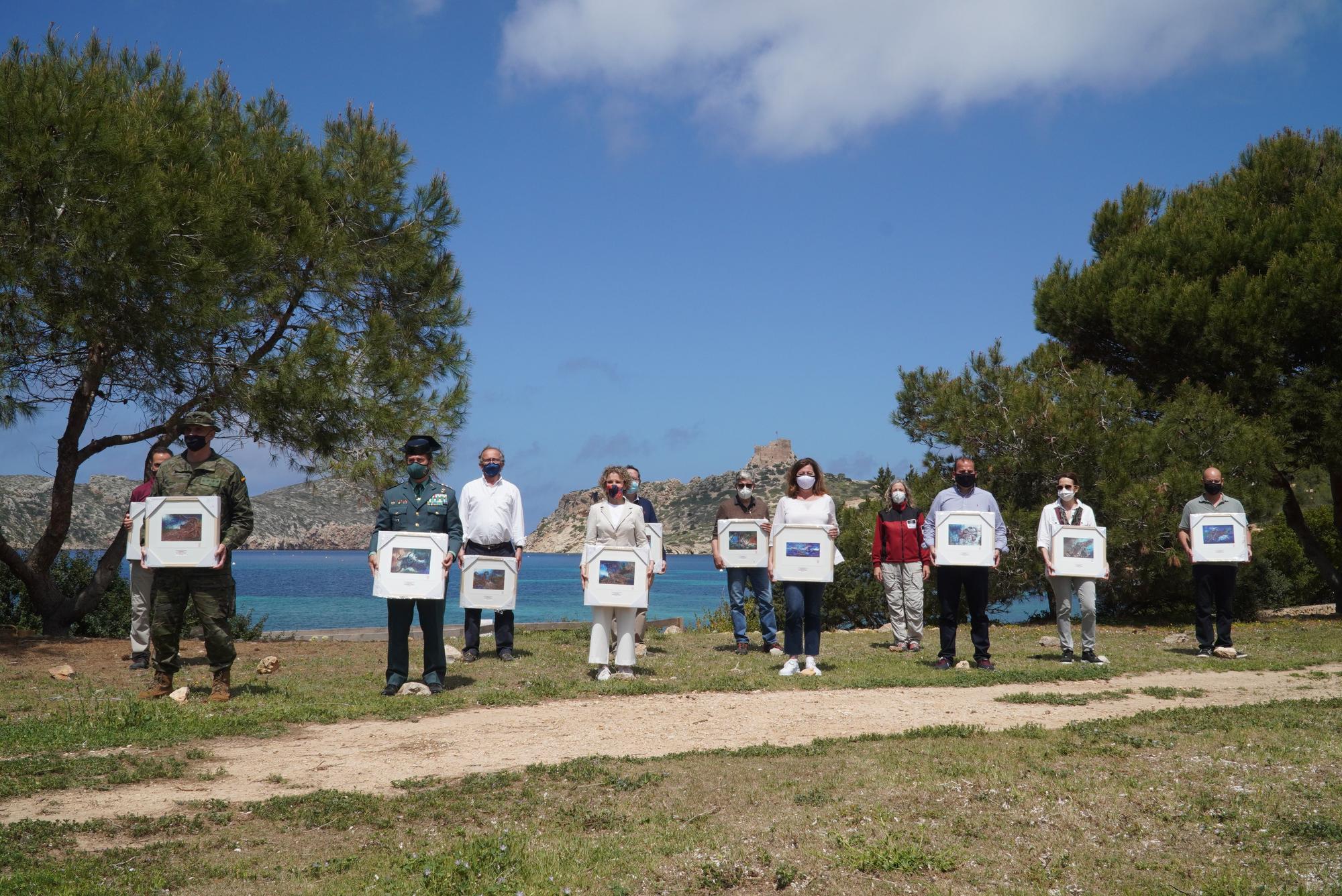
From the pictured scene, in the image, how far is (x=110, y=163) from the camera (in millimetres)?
12617

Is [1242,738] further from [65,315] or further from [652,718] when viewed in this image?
[65,315]

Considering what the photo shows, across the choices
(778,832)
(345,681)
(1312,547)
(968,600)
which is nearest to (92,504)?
(345,681)

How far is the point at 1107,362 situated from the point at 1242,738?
54.8ft

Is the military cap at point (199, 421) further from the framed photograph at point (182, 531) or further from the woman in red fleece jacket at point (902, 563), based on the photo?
the woman in red fleece jacket at point (902, 563)

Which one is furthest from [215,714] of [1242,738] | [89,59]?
[89,59]

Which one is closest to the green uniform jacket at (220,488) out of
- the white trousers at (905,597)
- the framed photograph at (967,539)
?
the framed photograph at (967,539)

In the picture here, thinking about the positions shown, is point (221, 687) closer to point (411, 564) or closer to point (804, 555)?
point (411, 564)

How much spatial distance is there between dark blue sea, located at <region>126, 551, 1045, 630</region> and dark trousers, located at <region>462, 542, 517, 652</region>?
29.8 feet

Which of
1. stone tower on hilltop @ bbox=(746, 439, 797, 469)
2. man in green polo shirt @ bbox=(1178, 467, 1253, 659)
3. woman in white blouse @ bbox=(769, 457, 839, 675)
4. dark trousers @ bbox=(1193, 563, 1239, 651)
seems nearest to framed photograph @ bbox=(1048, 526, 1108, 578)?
man in green polo shirt @ bbox=(1178, 467, 1253, 659)

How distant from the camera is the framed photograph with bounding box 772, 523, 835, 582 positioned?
9.68 m

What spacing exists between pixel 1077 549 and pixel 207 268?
11063mm

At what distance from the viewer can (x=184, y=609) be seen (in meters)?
8.64

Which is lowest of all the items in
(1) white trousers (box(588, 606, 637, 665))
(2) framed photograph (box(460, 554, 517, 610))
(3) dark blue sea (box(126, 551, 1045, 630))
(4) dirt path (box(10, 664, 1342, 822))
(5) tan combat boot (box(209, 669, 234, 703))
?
(3) dark blue sea (box(126, 551, 1045, 630))

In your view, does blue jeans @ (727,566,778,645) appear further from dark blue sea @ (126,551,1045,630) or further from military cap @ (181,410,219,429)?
dark blue sea @ (126,551,1045,630)
